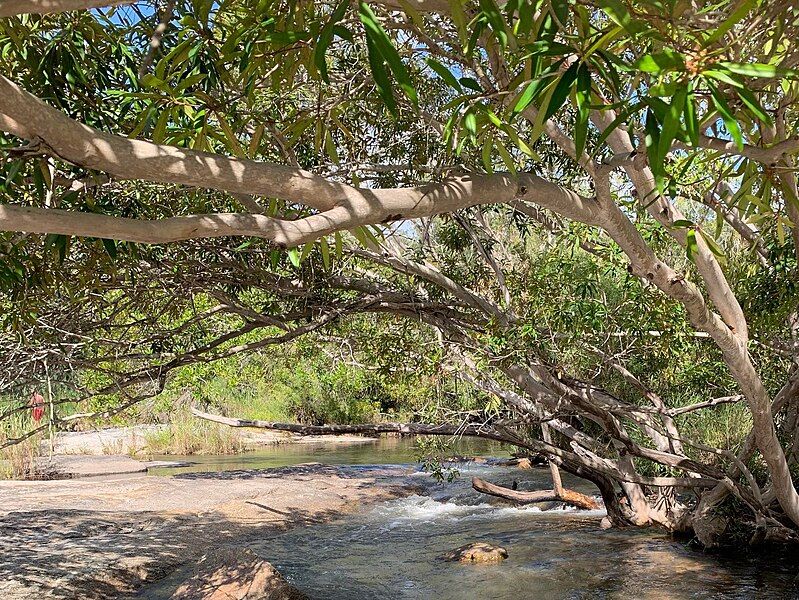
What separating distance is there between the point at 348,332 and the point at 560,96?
7.60m

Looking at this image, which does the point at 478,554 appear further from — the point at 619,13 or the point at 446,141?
the point at 619,13


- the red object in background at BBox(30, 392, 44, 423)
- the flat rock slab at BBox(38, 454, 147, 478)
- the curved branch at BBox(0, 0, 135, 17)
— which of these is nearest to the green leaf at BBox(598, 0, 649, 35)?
the curved branch at BBox(0, 0, 135, 17)

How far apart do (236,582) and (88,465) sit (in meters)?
11.9

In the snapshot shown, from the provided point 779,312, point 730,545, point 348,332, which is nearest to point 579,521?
point 730,545

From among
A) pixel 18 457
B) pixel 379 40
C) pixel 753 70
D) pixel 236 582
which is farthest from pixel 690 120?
pixel 18 457

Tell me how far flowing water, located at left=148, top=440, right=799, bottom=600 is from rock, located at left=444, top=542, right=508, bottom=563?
0.16 m

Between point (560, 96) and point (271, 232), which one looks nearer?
point (560, 96)

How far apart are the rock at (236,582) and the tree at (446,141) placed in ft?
7.52

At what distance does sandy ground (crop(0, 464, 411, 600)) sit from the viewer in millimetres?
8016

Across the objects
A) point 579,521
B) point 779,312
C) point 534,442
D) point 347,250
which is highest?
point 347,250

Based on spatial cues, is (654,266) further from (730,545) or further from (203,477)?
(203,477)

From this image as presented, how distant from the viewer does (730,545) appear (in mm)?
8992

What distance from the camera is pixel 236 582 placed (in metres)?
7.06

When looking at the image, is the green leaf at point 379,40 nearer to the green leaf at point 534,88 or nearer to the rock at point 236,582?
the green leaf at point 534,88
